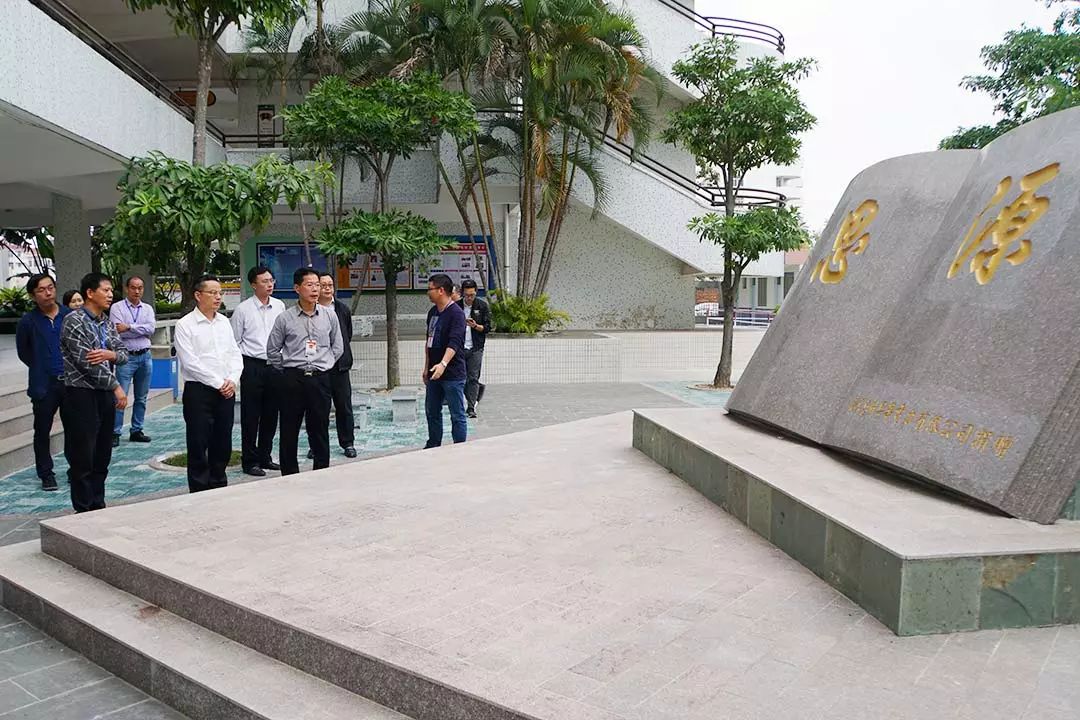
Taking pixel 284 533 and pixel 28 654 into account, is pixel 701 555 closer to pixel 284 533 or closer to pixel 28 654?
pixel 284 533

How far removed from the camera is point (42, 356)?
6.45m

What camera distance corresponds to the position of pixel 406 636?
297cm

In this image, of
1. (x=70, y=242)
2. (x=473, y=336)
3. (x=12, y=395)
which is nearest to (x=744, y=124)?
(x=473, y=336)

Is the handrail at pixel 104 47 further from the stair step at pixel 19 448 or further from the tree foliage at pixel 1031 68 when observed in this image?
the tree foliage at pixel 1031 68

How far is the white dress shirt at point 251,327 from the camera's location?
6.87 meters

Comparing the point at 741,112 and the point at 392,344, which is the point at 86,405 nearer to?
the point at 392,344

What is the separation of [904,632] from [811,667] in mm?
447

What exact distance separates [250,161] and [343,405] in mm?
8718

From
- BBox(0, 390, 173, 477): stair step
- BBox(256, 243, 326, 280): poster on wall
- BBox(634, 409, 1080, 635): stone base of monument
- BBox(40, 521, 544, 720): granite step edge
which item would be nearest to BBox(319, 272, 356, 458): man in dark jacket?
BBox(0, 390, 173, 477): stair step

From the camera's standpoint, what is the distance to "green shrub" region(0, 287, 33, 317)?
67.7 ft

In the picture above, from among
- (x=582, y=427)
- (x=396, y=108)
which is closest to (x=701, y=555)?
(x=582, y=427)

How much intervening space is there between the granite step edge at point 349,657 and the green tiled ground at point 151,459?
8.49ft

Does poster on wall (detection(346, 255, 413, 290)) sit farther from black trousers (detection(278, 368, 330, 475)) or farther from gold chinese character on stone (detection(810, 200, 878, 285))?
gold chinese character on stone (detection(810, 200, 878, 285))

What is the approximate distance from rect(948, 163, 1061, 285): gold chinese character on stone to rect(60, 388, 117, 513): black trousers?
15.9 feet
